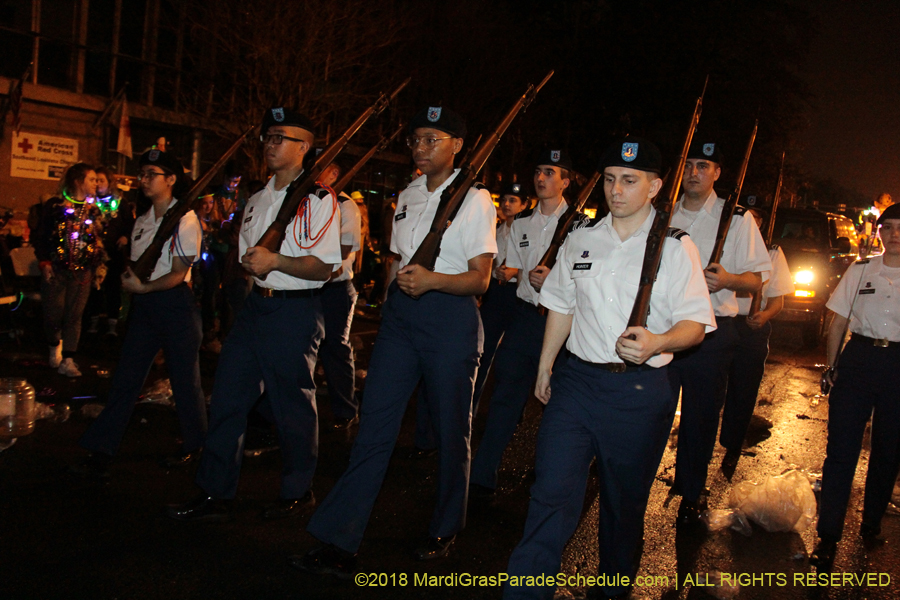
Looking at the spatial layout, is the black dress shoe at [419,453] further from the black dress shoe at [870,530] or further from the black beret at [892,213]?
the black beret at [892,213]

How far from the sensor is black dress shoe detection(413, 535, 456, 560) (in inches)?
155

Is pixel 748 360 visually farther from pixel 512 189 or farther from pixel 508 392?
pixel 512 189

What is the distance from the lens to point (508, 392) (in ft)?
16.6

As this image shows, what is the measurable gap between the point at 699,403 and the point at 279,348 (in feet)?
8.81

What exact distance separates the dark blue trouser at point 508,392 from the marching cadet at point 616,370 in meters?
1.63

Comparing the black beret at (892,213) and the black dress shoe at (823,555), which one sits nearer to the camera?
the black dress shoe at (823,555)

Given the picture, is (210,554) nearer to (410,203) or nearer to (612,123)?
(410,203)

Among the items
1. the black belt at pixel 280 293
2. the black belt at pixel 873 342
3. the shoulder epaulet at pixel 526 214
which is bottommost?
the black belt at pixel 280 293

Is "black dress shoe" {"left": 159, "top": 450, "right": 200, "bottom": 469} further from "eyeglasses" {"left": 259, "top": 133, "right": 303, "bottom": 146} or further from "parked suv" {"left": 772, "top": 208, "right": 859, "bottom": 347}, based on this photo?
"parked suv" {"left": 772, "top": 208, "right": 859, "bottom": 347}

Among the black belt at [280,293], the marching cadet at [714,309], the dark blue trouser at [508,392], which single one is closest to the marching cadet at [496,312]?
the dark blue trouser at [508,392]

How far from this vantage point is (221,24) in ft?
53.6

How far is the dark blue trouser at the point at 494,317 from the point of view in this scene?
5.66 m

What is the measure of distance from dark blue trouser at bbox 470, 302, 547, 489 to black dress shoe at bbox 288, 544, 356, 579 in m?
1.46

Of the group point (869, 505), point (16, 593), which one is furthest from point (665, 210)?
point (16, 593)
